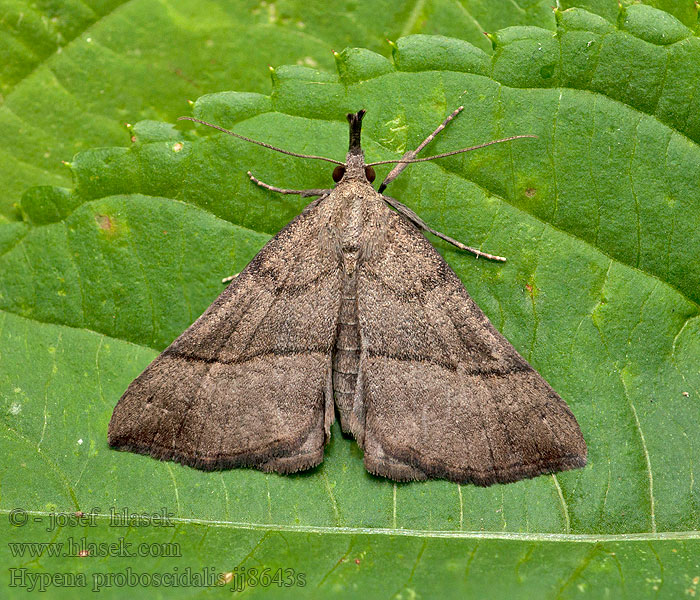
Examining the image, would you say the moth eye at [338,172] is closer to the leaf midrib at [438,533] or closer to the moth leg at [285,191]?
the moth leg at [285,191]

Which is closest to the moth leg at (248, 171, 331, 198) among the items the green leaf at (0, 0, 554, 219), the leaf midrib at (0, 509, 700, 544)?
the green leaf at (0, 0, 554, 219)

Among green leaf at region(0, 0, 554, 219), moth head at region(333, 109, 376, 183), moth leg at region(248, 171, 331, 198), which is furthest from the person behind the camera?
green leaf at region(0, 0, 554, 219)

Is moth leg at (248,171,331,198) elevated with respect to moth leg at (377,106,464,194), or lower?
lower

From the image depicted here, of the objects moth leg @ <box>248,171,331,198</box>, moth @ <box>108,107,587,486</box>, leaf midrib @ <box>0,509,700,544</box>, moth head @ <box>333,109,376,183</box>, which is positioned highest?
moth head @ <box>333,109,376,183</box>

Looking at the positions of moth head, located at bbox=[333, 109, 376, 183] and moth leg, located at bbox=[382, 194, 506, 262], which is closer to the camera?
moth head, located at bbox=[333, 109, 376, 183]

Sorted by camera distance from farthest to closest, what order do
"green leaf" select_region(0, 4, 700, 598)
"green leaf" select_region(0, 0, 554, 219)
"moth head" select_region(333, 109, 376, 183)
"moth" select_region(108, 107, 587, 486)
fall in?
"green leaf" select_region(0, 0, 554, 219), "moth head" select_region(333, 109, 376, 183), "moth" select_region(108, 107, 587, 486), "green leaf" select_region(0, 4, 700, 598)

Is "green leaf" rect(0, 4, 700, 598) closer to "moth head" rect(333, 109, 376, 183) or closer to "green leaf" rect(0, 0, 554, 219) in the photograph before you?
"moth head" rect(333, 109, 376, 183)

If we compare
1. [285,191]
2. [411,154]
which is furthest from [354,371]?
[411,154]

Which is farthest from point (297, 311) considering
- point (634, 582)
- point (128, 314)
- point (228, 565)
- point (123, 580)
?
point (634, 582)
